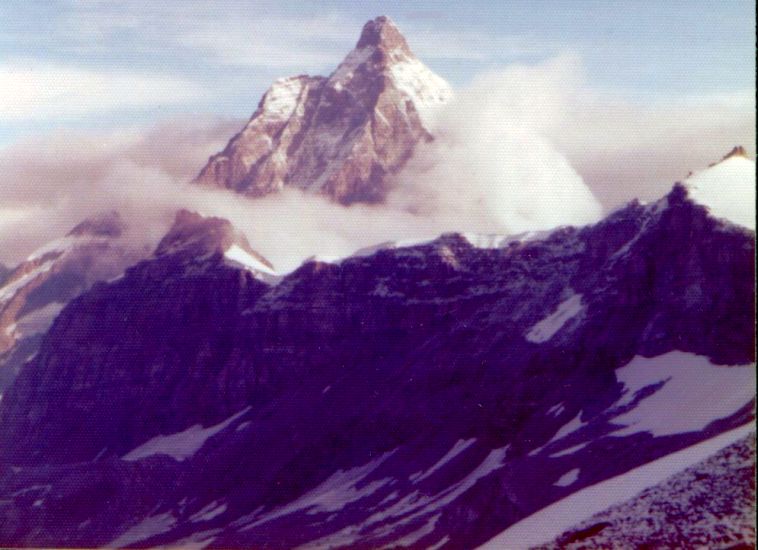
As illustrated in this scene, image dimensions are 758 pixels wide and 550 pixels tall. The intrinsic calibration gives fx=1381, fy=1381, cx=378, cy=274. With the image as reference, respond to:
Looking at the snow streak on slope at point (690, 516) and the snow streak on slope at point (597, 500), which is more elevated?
the snow streak on slope at point (690, 516)

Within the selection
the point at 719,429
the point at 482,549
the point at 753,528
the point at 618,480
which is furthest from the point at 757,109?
the point at 719,429

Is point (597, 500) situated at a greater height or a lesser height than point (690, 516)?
lesser

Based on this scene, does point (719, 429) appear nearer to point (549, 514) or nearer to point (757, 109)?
point (549, 514)

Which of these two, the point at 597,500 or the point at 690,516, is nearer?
the point at 690,516

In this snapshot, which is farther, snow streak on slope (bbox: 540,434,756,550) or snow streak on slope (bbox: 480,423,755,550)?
snow streak on slope (bbox: 480,423,755,550)

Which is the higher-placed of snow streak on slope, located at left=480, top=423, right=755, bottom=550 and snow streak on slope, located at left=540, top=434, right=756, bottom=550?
snow streak on slope, located at left=540, top=434, right=756, bottom=550

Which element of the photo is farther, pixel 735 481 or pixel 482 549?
pixel 482 549

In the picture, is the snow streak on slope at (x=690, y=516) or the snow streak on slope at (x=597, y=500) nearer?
the snow streak on slope at (x=690, y=516)

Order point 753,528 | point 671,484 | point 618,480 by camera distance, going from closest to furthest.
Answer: point 753,528
point 671,484
point 618,480
